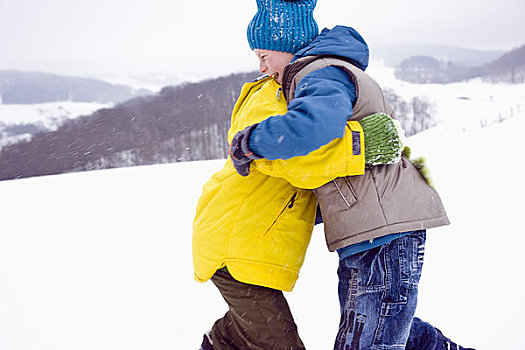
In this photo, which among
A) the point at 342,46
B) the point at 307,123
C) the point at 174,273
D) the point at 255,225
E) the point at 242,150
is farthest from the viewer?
Result: the point at 174,273

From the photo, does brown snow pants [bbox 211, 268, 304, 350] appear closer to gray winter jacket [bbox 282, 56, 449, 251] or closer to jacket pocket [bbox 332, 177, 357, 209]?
gray winter jacket [bbox 282, 56, 449, 251]

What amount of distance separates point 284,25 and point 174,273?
236 cm

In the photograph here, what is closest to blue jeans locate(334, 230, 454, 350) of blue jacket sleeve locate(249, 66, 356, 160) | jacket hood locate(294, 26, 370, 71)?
blue jacket sleeve locate(249, 66, 356, 160)

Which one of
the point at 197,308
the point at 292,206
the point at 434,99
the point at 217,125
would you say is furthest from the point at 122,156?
the point at 434,99

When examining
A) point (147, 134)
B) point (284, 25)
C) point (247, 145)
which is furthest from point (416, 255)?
point (147, 134)

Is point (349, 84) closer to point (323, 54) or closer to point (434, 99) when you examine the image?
point (323, 54)

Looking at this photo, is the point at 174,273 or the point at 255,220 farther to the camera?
the point at 174,273

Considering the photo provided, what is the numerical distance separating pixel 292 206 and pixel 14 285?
2.86 meters

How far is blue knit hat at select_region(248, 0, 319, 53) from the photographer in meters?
1.49

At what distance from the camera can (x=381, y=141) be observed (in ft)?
4.06

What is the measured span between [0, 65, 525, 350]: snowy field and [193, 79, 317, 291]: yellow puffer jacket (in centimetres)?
106

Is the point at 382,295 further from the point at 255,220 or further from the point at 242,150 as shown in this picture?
the point at 242,150

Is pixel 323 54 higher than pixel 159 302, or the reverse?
pixel 323 54

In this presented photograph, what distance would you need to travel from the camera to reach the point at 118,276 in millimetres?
3193
